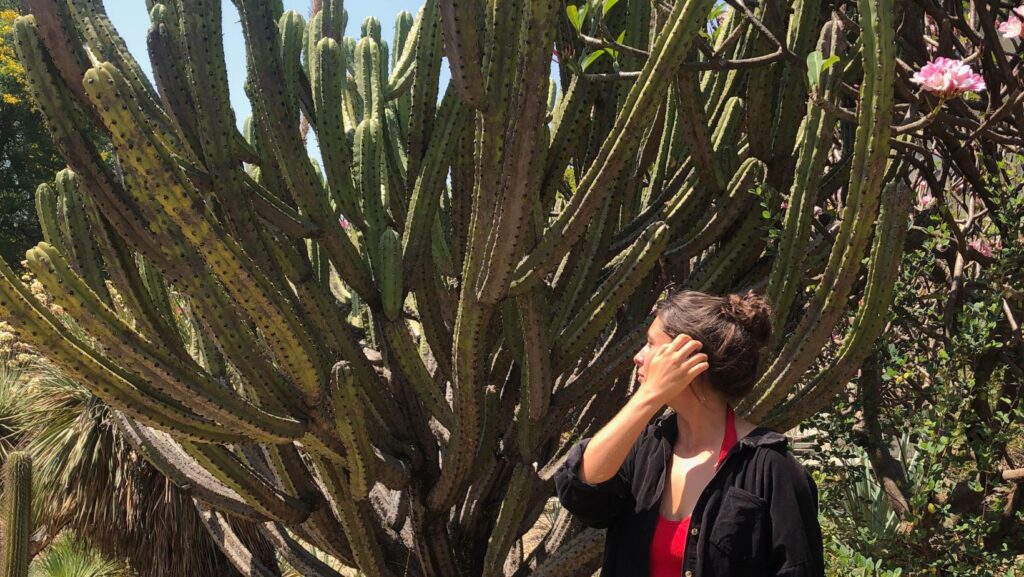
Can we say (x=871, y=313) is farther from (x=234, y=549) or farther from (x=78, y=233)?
(x=234, y=549)

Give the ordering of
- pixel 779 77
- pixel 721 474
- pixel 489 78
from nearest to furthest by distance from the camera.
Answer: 1. pixel 721 474
2. pixel 489 78
3. pixel 779 77

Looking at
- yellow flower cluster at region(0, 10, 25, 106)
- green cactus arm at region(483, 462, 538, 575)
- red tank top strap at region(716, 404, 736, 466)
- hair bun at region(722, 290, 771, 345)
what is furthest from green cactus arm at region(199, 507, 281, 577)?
yellow flower cluster at region(0, 10, 25, 106)

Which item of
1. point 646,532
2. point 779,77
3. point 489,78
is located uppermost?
point 779,77

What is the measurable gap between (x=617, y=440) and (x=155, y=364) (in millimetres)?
1476

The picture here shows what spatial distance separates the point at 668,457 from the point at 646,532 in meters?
0.20

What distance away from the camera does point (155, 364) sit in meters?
2.81

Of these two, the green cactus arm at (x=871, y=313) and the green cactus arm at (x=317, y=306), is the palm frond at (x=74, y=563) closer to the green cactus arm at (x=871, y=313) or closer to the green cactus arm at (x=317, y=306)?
the green cactus arm at (x=317, y=306)

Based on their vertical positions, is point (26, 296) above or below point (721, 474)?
above

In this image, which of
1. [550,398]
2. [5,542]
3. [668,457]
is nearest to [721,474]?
[668,457]

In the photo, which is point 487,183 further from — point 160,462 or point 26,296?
point 160,462

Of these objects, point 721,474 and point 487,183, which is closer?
point 721,474

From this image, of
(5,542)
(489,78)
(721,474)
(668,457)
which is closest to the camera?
(721,474)

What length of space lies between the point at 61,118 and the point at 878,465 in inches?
134

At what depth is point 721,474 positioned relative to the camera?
208cm
